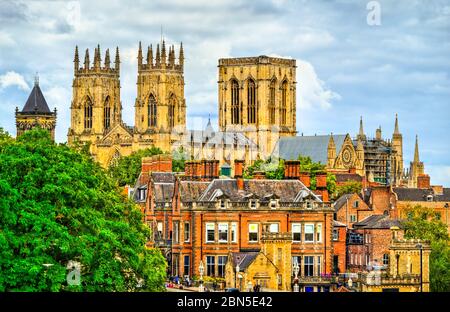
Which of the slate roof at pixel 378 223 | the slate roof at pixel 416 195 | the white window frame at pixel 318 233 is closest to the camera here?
the white window frame at pixel 318 233

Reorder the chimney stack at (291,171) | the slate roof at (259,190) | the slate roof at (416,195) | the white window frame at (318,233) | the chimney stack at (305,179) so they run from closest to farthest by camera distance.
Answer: the slate roof at (259,190) < the white window frame at (318,233) < the chimney stack at (291,171) < the chimney stack at (305,179) < the slate roof at (416,195)

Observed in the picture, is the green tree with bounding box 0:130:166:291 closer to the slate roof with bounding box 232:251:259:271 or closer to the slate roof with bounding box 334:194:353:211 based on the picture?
the slate roof with bounding box 232:251:259:271

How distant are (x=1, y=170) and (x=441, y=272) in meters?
40.2

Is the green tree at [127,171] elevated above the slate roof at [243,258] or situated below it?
above

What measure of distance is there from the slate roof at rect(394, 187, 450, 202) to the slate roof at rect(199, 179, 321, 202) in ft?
190

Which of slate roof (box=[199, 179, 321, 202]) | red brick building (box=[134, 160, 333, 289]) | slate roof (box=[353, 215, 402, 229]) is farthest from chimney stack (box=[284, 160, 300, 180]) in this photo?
slate roof (box=[353, 215, 402, 229])

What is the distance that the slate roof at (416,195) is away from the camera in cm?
15000

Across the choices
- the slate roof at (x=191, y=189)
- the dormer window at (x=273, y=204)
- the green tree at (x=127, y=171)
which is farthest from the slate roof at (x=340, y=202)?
the green tree at (x=127, y=171)

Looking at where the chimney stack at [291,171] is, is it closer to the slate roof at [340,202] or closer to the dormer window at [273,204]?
the dormer window at [273,204]

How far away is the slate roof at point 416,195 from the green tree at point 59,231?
295 ft

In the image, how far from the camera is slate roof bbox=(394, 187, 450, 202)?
150000mm
